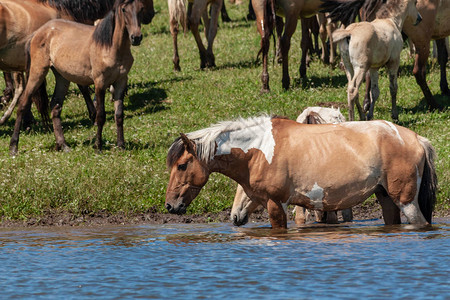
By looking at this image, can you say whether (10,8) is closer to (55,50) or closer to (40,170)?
(55,50)

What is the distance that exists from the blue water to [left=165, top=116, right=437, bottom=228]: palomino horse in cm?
35

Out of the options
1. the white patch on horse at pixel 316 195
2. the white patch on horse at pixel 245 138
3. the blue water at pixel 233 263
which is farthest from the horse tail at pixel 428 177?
the white patch on horse at pixel 245 138

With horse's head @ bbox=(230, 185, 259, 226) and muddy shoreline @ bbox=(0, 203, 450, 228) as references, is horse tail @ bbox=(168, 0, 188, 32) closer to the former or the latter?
muddy shoreline @ bbox=(0, 203, 450, 228)

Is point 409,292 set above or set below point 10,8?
below

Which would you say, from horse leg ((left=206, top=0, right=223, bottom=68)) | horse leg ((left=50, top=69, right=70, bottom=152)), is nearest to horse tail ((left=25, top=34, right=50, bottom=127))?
horse leg ((left=50, top=69, right=70, bottom=152))

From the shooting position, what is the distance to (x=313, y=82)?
16734 mm

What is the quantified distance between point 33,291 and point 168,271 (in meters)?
1.11

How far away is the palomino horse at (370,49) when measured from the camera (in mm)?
12742

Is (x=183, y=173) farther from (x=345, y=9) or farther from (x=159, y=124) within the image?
(x=345, y=9)

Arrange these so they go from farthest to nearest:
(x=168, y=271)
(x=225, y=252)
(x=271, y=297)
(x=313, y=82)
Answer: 1. (x=313, y=82)
2. (x=225, y=252)
3. (x=168, y=271)
4. (x=271, y=297)

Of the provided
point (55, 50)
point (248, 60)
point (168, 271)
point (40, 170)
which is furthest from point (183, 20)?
point (168, 271)

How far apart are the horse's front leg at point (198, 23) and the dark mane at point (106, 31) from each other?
244 inches

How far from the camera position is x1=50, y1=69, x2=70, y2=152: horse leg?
43.2 feet

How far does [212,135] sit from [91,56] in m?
5.30
